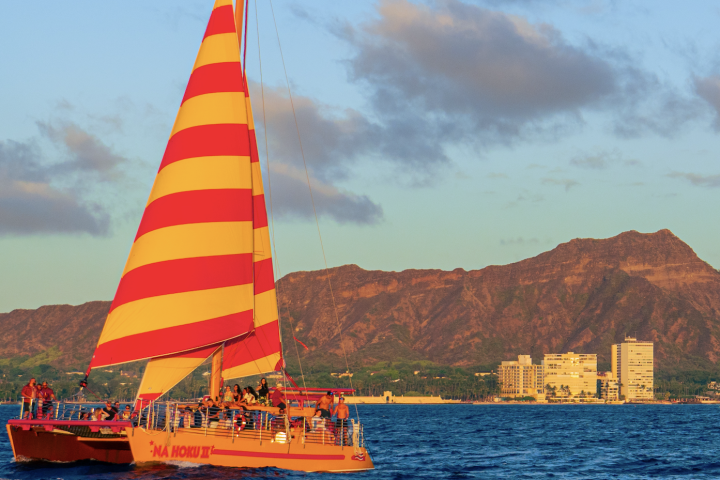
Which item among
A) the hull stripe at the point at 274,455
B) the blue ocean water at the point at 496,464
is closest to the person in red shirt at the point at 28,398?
the blue ocean water at the point at 496,464

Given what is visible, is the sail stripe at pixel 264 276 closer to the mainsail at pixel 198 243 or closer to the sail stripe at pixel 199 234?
the mainsail at pixel 198 243

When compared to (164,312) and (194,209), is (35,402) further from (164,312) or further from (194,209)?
(194,209)

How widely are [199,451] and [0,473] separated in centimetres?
726

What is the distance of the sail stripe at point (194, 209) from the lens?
30672mm

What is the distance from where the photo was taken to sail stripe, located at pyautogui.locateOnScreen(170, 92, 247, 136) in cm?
3159

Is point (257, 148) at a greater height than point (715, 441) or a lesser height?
greater

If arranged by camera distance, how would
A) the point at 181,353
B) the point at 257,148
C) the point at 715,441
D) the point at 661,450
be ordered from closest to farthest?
the point at 181,353 → the point at 257,148 → the point at 661,450 → the point at 715,441

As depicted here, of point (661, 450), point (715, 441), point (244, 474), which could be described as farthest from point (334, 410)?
point (715, 441)

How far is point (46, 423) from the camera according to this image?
89.6 ft

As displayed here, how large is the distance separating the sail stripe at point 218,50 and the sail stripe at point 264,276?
26.6 feet

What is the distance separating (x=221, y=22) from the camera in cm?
3253

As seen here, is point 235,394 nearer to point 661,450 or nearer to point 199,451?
point 199,451

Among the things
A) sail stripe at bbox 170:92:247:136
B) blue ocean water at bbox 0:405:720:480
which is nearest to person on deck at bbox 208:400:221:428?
blue ocean water at bbox 0:405:720:480

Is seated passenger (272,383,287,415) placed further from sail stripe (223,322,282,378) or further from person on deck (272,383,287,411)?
sail stripe (223,322,282,378)
